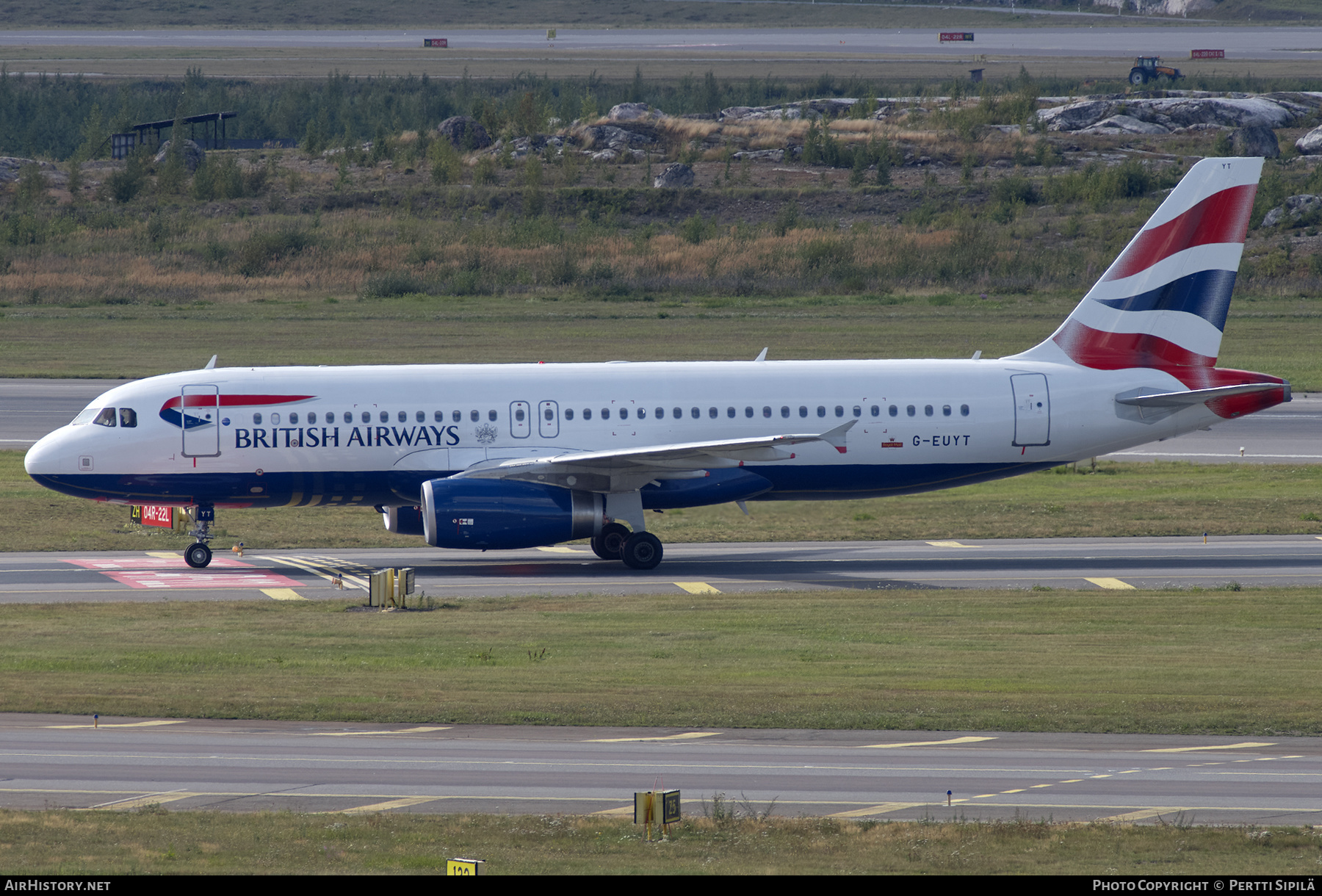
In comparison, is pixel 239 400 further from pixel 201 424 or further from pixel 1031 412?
pixel 1031 412

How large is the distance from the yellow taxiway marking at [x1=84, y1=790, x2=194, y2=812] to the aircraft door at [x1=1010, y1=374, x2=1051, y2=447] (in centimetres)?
2386

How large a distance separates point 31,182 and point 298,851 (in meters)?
116

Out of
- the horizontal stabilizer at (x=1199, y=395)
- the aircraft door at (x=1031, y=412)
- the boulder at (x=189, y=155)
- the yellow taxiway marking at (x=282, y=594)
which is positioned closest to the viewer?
the yellow taxiway marking at (x=282, y=594)

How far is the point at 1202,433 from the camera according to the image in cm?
5562

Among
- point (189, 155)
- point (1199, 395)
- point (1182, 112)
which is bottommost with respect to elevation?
point (1199, 395)

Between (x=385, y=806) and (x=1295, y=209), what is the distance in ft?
313

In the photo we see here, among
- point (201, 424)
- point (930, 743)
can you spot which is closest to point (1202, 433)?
point (201, 424)

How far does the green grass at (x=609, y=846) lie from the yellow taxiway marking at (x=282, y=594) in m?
15.3

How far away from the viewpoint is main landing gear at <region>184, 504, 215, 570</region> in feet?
116

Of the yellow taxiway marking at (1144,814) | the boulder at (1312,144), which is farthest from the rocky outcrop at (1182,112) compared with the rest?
the yellow taxiway marking at (1144,814)

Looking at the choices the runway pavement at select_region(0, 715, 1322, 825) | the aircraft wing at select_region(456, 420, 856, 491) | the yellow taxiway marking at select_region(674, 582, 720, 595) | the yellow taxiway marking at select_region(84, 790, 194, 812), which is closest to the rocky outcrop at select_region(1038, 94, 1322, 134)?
the aircraft wing at select_region(456, 420, 856, 491)

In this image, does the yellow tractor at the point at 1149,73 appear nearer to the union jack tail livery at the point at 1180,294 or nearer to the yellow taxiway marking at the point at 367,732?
the union jack tail livery at the point at 1180,294

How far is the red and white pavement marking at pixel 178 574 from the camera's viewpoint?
3306 cm

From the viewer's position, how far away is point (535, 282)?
96375 mm
